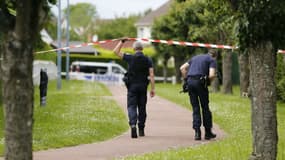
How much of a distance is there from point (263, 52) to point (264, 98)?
514 millimetres

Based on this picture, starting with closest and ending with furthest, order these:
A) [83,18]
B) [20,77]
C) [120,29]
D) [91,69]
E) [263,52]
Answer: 1. [20,77]
2. [263,52]
3. [91,69]
4. [120,29]
5. [83,18]

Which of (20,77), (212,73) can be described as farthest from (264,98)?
(212,73)

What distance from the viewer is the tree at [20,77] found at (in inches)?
250

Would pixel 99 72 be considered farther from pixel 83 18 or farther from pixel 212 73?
pixel 83 18

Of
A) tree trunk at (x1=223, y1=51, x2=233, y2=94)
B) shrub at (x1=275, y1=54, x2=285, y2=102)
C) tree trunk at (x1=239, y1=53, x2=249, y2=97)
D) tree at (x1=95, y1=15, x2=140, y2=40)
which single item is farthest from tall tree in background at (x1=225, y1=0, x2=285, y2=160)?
tree at (x1=95, y1=15, x2=140, y2=40)

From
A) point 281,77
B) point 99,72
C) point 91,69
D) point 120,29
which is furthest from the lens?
point 120,29

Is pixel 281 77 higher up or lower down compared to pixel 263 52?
lower down

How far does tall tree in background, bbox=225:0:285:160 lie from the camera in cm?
811

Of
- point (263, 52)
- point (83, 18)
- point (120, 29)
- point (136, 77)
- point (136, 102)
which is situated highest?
point (83, 18)

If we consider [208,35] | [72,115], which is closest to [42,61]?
[208,35]

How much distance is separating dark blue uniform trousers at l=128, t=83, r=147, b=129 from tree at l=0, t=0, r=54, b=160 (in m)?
6.91

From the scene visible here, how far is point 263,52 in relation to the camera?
8141 millimetres

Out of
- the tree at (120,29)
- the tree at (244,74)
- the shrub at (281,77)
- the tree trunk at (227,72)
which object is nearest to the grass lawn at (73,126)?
the shrub at (281,77)

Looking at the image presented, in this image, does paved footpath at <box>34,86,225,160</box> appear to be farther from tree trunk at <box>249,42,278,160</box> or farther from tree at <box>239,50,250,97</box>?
tree at <box>239,50,250,97</box>
